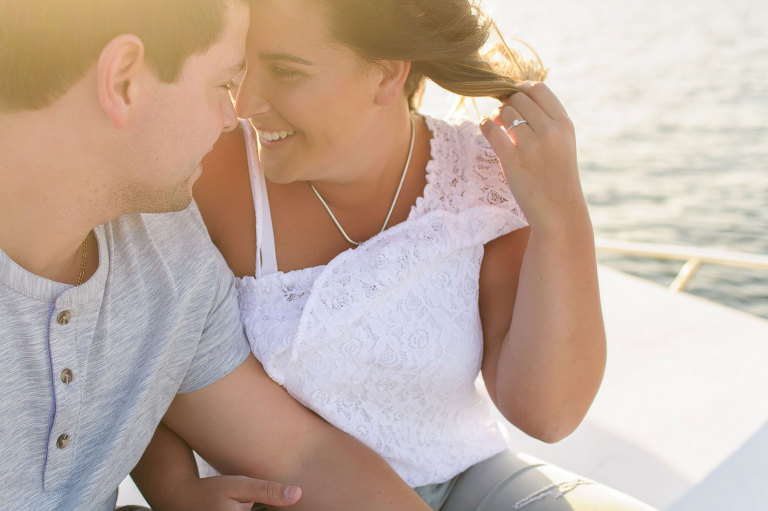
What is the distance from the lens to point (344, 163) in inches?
75.6

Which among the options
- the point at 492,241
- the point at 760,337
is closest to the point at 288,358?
the point at 492,241

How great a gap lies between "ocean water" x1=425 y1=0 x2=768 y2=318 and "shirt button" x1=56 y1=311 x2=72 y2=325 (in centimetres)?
366

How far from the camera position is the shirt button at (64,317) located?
141cm

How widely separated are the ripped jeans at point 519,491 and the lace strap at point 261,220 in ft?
1.99

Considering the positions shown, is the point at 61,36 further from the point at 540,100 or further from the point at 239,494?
the point at 540,100

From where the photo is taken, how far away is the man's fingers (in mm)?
1623

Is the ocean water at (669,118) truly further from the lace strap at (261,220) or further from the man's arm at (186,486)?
the man's arm at (186,486)

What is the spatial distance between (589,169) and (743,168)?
61.4 inches

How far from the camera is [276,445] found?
175 centimetres

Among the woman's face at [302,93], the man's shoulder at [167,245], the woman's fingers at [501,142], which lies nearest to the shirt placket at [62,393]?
the man's shoulder at [167,245]

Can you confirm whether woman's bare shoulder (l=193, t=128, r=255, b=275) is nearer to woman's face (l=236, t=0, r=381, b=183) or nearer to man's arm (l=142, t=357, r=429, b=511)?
woman's face (l=236, t=0, r=381, b=183)

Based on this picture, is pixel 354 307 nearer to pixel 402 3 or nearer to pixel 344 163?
pixel 344 163

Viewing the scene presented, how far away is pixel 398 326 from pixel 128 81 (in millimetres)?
772

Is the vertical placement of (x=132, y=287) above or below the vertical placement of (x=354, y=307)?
above
